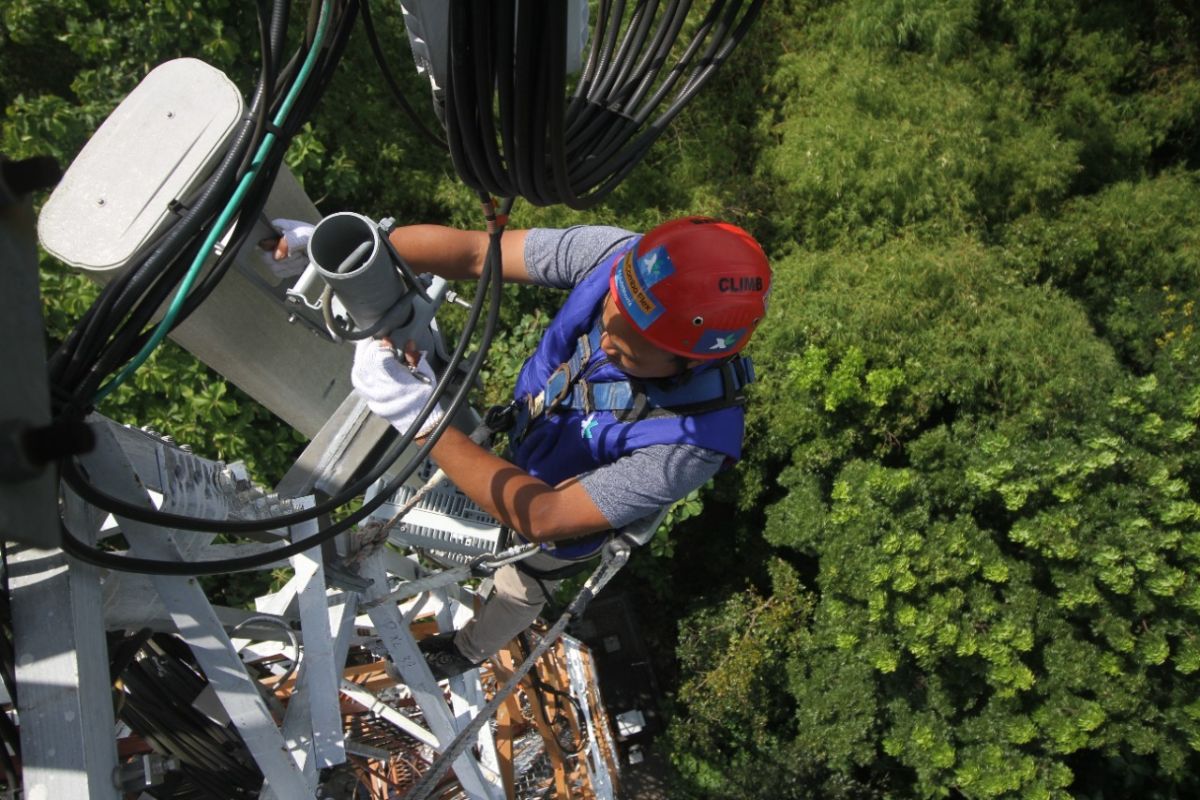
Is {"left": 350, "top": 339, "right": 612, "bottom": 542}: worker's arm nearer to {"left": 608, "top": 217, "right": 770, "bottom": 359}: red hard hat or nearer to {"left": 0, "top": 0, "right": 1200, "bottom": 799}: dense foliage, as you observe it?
{"left": 608, "top": 217, "right": 770, "bottom": 359}: red hard hat

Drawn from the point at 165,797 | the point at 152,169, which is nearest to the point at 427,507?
the point at 165,797

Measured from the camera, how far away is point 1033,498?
6.21 metres

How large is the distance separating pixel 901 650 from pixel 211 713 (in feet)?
14.6

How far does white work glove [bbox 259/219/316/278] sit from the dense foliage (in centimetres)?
335

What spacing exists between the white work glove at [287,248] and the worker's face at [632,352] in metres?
0.98

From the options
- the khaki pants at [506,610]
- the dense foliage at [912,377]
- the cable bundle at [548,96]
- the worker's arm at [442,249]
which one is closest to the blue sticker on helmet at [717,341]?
the cable bundle at [548,96]

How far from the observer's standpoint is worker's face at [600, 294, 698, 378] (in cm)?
292

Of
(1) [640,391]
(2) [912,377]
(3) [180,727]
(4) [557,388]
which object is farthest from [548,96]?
(2) [912,377]

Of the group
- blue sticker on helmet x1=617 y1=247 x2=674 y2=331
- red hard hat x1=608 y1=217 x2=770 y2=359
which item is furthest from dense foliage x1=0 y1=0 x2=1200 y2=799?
blue sticker on helmet x1=617 y1=247 x2=674 y2=331

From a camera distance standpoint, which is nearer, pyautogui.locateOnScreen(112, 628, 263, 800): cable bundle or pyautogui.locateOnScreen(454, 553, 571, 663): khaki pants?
pyautogui.locateOnScreen(112, 628, 263, 800): cable bundle

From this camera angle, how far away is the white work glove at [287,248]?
115 inches

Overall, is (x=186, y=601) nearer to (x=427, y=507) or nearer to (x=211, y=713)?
(x=211, y=713)

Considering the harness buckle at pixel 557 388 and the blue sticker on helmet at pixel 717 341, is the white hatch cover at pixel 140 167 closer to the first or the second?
the harness buckle at pixel 557 388

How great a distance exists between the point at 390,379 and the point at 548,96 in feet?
3.11
